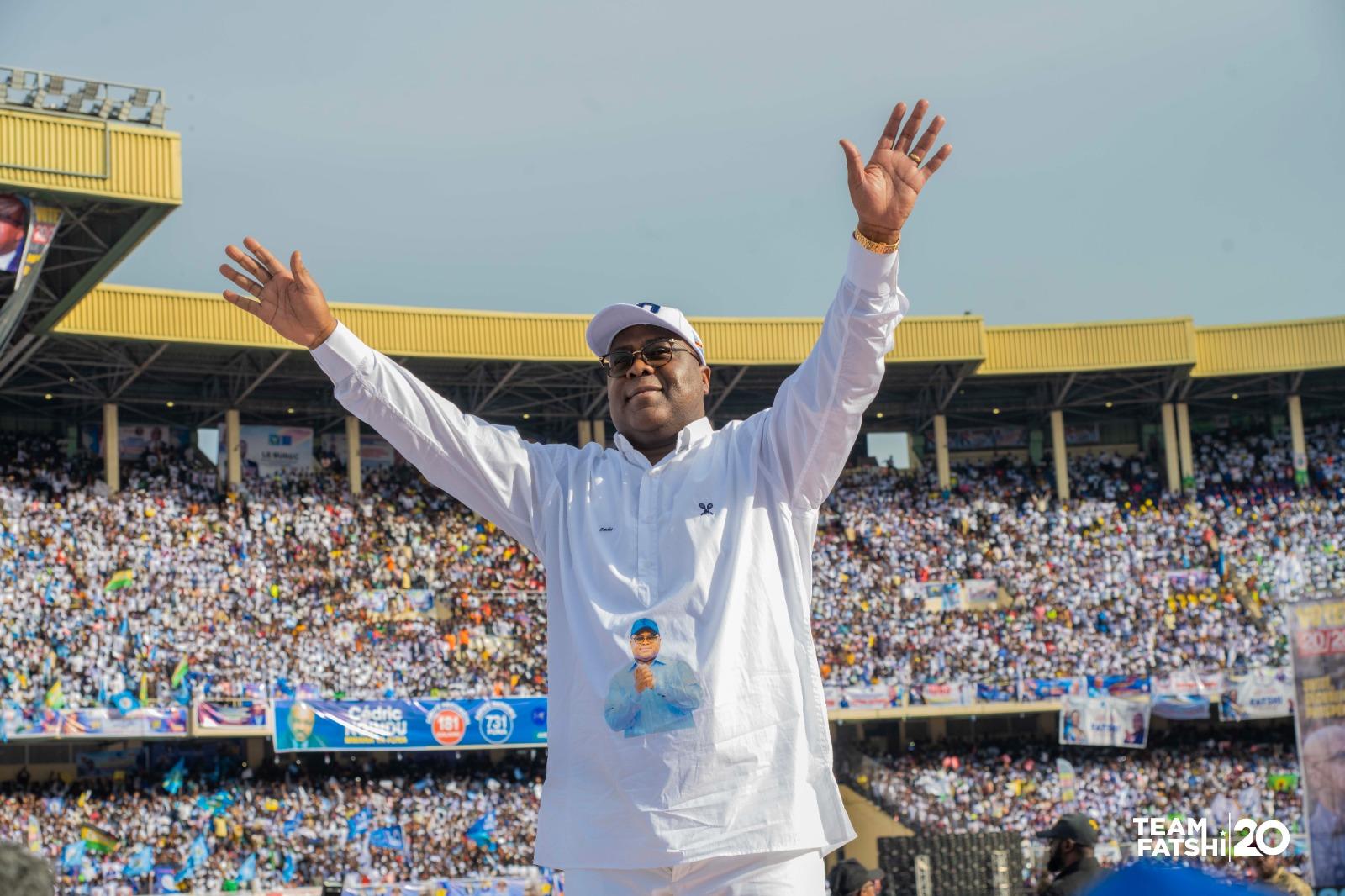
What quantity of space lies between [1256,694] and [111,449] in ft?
75.0

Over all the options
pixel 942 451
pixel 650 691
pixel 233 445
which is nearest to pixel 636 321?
pixel 650 691

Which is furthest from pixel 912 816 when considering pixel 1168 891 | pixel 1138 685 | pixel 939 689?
pixel 1168 891

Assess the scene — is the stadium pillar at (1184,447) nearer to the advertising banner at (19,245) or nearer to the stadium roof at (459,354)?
the stadium roof at (459,354)

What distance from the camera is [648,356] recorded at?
388 centimetres

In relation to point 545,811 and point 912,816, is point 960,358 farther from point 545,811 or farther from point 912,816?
point 545,811

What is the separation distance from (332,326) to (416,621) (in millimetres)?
26109

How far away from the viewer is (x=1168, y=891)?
1.36 meters

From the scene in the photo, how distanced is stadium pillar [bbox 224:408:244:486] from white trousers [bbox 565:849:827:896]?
29575 mm

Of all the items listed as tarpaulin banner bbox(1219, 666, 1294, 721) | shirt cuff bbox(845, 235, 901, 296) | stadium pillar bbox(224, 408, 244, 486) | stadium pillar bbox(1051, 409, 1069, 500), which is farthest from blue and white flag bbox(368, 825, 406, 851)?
shirt cuff bbox(845, 235, 901, 296)

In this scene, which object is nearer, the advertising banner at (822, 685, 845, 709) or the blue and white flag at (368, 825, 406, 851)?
the blue and white flag at (368, 825, 406, 851)

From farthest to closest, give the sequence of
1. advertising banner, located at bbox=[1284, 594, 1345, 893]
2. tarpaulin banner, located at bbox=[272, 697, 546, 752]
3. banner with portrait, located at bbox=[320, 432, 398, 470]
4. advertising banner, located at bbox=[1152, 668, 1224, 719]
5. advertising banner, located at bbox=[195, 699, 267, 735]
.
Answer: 1. banner with portrait, located at bbox=[320, 432, 398, 470]
2. advertising banner, located at bbox=[1152, 668, 1224, 719]
3. tarpaulin banner, located at bbox=[272, 697, 546, 752]
4. advertising banner, located at bbox=[195, 699, 267, 735]
5. advertising banner, located at bbox=[1284, 594, 1345, 893]

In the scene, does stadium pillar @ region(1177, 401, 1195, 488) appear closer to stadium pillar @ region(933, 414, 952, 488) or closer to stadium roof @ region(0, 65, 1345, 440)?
stadium roof @ region(0, 65, 1345, 440)

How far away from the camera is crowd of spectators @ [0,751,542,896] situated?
77.3 feet

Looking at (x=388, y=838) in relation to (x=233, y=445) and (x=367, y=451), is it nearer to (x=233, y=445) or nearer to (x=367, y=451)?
(x=233, y=445)
